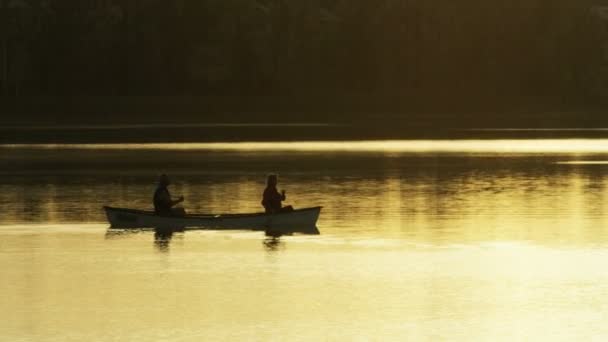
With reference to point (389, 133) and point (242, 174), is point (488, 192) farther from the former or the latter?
point (389, 133)

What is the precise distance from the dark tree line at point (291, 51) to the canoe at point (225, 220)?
108 meters

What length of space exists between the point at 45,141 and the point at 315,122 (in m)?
38.4

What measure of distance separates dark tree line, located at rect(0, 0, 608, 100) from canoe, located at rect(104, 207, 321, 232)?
356ft

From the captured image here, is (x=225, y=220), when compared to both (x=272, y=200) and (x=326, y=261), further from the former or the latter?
(x=326, y=261)

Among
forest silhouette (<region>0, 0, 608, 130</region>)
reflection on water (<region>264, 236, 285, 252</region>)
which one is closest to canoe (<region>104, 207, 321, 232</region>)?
reflection on water (<region>264, 236, 285, 252</region>)

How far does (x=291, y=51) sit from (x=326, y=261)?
12341 centimetres

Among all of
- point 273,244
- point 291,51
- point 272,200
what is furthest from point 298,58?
point 273,244

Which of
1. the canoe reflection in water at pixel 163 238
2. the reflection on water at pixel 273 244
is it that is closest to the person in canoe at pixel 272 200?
the reflection on water at pixel 273 244

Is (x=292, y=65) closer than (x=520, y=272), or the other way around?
(x=520, y=272)

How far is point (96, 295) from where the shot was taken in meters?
26.9

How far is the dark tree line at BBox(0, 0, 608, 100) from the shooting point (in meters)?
147

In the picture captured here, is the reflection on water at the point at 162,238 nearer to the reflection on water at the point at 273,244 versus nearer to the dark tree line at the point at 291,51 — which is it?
the reflection on water at the point at 273,244

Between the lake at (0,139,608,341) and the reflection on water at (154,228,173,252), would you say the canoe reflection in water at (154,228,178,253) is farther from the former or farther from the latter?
the lake at (0,139,608,341)

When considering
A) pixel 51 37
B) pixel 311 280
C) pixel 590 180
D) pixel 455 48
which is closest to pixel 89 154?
pixel 590 180
